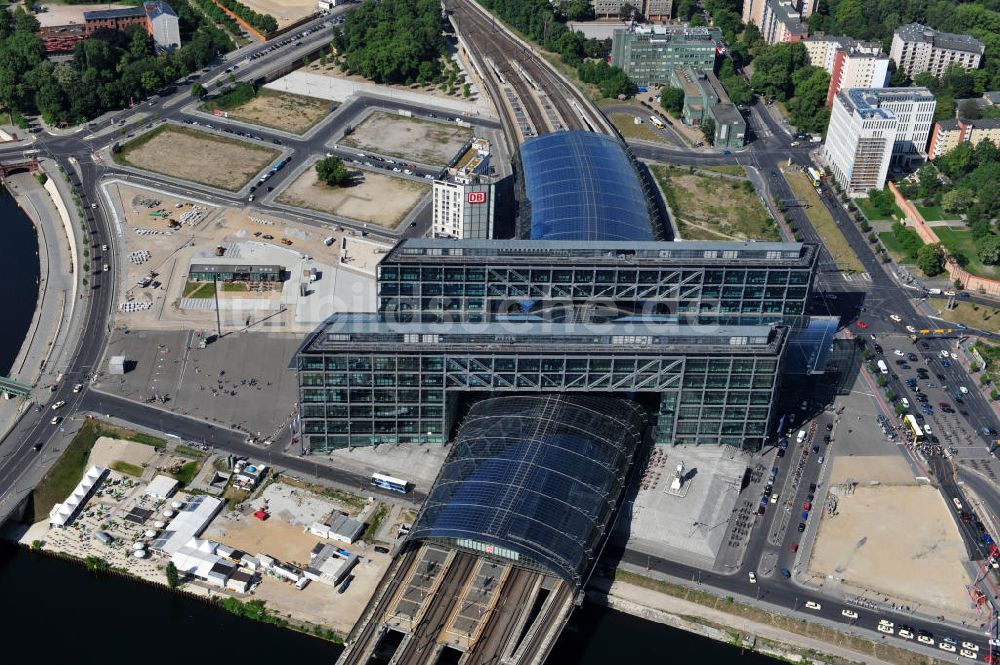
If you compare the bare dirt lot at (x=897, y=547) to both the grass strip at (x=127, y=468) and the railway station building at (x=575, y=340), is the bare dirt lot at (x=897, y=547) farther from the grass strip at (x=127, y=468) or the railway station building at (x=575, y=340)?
the grass strip at (x=127, y=468)

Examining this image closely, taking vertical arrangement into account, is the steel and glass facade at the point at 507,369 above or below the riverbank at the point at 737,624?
above

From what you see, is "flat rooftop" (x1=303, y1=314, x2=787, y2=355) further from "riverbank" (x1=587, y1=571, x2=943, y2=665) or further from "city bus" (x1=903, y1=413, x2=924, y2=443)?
"riverbank" (x1=587, y1=571, x2=943, y2=665)

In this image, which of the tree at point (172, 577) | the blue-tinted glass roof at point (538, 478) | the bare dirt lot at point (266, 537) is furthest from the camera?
the bare dirt lot at point (266, 537)

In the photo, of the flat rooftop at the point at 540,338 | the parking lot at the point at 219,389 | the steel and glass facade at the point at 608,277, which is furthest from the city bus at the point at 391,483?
the steel and glass facade at the point at 608,277

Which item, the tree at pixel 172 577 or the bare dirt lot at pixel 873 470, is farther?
the bare dirt lot at pixel 873 470

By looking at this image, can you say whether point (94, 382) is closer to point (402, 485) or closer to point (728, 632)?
point (402, 485)

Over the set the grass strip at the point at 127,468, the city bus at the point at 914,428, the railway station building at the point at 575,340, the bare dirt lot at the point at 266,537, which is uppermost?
the railway station building at the point at 575,340

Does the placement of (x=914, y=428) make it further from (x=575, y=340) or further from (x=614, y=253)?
(x=575, y=340)
